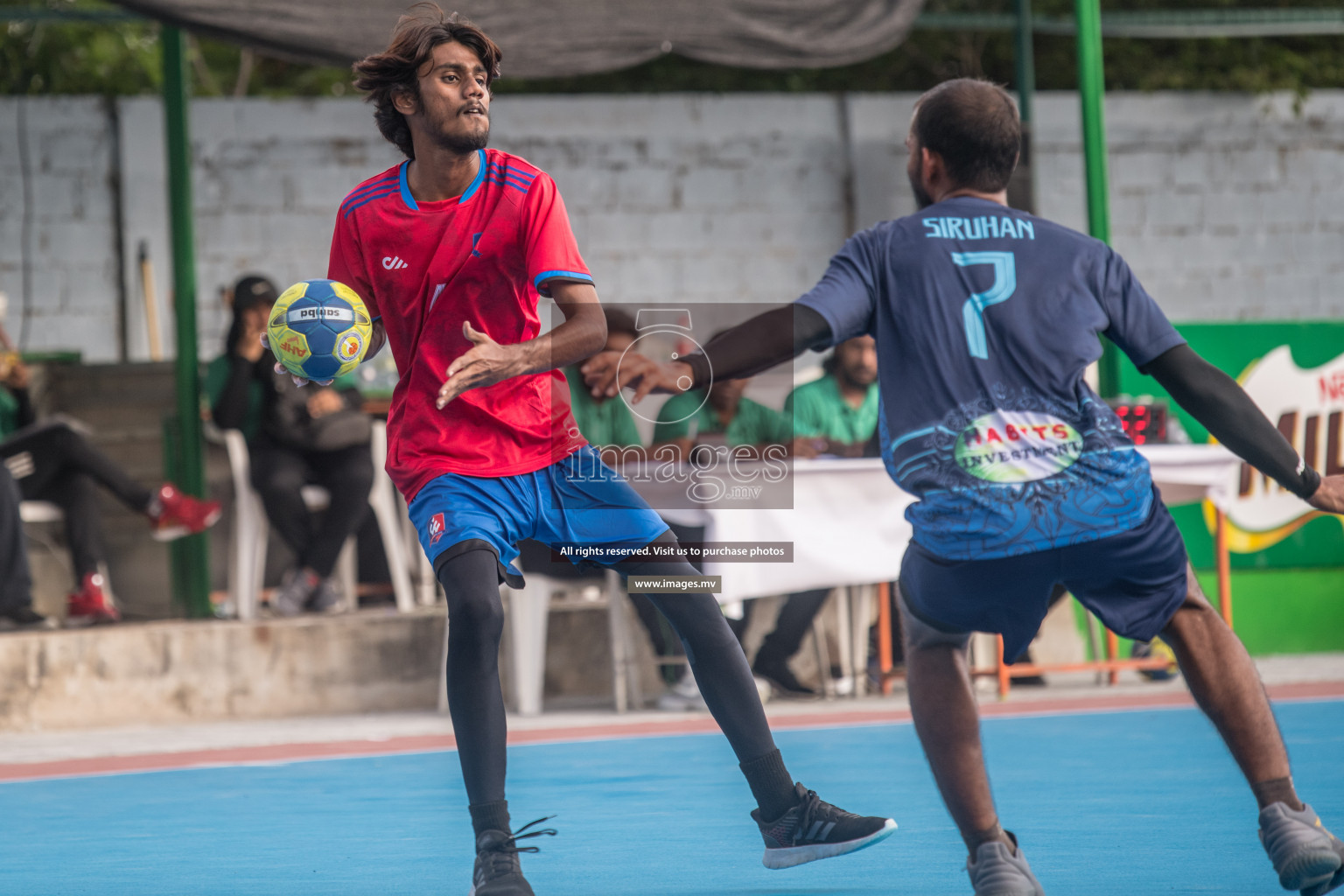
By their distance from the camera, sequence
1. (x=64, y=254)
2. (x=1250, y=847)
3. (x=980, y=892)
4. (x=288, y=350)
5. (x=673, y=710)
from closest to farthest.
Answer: (x=980, y=892) < (x=288, y=350) < (x=1250, y=847) < (x=673, y=710) < (x=64, y=254)

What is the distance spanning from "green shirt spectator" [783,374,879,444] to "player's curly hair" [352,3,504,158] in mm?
4868

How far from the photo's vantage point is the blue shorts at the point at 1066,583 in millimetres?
3346

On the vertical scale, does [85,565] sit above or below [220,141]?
below

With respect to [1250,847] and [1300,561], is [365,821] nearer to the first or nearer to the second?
[1250,847]

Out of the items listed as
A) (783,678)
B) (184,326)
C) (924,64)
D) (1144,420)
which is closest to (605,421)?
(783,678)

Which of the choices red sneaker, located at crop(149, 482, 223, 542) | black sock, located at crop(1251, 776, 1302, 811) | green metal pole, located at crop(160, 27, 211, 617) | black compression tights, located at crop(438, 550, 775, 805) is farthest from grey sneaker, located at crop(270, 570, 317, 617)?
black sock, located at crop(1251, 776, 1302, 811)

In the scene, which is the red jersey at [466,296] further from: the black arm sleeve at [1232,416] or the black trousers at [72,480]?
the black trousers at [72,480]

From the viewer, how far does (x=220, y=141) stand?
1236 cm

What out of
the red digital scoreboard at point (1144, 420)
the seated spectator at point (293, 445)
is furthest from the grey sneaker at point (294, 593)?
the red digital scoreboard at point (1144, 420)

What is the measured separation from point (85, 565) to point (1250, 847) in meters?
6.31

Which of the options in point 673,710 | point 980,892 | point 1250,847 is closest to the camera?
point 980,892

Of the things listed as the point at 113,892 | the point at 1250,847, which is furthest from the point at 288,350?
the point at 1250,847

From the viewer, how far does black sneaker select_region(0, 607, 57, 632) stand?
834 cm

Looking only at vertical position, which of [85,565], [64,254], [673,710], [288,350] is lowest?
[673,710]
